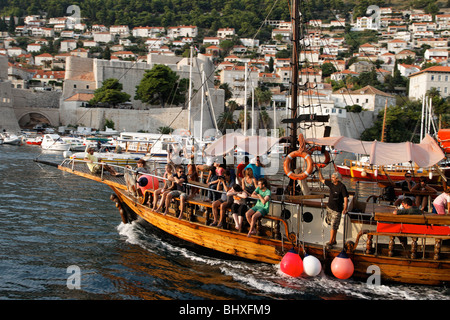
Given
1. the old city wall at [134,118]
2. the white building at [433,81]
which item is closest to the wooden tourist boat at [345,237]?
the old city wall at [134,118]

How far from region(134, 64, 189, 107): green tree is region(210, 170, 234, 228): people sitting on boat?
1708 inches

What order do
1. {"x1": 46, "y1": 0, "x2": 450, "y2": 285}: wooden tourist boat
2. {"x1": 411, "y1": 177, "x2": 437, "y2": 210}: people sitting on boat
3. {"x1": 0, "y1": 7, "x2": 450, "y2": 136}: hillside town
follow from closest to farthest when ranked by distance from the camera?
{"x1": 46, "y1": 0, "x2": 450, "y2": 285}: wooden tourist boat, {"x1": 411, "y1": 177, "x2": 437, "y2": 210}: people sitting on boat, {"x1": 0, "y1": 7, "x2": 450, "y2": 136}: hillside town

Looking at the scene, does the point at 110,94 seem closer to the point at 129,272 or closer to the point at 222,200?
the point at 222,200

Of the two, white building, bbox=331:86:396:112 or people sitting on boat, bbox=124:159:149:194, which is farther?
white building, bbox=331:86:396:112

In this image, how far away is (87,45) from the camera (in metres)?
107

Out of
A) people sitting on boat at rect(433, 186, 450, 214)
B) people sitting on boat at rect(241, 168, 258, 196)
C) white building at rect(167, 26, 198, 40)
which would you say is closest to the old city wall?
people sitting on boat at rect(241, 168, 258, 196)

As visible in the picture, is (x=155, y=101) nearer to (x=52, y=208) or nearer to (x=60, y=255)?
(x=52, y=208)

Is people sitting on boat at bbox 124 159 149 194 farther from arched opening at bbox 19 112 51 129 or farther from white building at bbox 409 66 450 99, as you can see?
white building at bbox 409 66 450 99

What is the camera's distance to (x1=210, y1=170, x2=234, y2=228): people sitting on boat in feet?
28.3

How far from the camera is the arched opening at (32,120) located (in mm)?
55781

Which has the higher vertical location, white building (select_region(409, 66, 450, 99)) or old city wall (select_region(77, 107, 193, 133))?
white building (select_region(409, 66, 450, 99))

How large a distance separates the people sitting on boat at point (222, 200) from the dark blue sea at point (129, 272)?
2.56 ft

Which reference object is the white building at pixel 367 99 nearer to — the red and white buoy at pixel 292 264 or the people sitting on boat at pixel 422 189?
the people sitting on boat at pixel 422 189

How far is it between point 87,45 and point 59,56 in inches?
593
